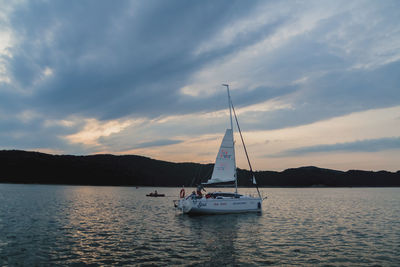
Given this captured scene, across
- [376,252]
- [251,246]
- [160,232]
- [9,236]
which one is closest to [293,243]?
[251,246]

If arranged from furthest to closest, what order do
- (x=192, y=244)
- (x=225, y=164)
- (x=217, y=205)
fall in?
1. (x=225, y=164)
2. (x=217, y=205)
3. (x=192, y=244)

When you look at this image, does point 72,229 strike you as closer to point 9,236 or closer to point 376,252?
point 9,236

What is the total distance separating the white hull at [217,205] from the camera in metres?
37.8

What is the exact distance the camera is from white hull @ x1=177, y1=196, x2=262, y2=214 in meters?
37.8

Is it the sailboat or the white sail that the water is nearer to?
the sailboat

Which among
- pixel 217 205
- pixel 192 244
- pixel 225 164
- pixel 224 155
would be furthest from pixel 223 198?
pixel 192 244

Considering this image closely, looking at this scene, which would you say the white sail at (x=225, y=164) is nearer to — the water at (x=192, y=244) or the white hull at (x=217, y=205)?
the white hull at (x=217, y=205)

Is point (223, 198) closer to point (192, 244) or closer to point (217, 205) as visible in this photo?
point (217, 205)

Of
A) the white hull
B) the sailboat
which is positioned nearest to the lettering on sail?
the sailboat

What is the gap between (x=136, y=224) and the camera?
3200 cm

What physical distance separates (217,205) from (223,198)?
1.51 m

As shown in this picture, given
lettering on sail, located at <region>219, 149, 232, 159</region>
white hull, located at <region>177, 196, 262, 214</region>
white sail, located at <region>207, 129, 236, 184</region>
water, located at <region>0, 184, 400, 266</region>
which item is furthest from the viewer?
lettering on sail, located at <region>219, 149, 232, 159</region>

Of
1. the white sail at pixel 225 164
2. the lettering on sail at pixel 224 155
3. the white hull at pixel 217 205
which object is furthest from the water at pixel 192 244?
the lettering on sail at pixel 224 155

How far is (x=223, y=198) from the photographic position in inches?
1555
